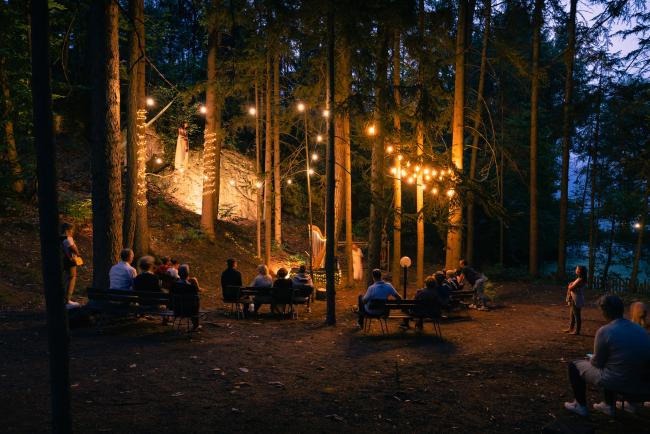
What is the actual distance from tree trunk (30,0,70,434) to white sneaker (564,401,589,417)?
5.06 m

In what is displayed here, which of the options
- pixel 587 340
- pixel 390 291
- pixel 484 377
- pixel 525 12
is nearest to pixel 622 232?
pixel 525 12

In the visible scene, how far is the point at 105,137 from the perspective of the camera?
941 centimetres

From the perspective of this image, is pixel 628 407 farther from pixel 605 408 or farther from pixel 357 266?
pixel 357 266

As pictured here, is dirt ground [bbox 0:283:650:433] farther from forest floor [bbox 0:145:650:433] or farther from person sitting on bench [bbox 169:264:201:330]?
person sitting on bench [bbox 169:264:201:330]

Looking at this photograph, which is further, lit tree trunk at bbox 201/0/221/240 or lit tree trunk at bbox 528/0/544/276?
lit tree trunk at bbox 528/0/544/276

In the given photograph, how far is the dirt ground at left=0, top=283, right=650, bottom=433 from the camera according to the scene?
4.84 meters

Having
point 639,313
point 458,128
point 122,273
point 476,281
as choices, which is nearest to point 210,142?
point 458,128

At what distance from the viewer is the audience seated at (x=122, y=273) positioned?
938 centimetres

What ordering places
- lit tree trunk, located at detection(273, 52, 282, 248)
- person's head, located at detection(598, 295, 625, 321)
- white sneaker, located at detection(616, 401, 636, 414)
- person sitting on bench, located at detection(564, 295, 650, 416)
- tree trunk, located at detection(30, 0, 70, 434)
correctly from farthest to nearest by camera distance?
lit tree trunk, located at detection(273, 52, 282, 248) < white sneaker, located at detection(616, 401, 636, 414) < person's head, located at detection(598, 295, 625, 321) < person sitting on bench, located at detection(564, 295, 650, 416) < tree trunk, located at detection(30, 0, 70, 434)

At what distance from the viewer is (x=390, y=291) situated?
406 inches

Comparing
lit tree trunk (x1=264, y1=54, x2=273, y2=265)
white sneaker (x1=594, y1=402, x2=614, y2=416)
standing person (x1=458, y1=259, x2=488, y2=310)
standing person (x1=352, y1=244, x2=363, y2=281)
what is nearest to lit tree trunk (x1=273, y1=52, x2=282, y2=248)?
lit tree trunk (x1=264, y1=54, x2=273, y2=265)

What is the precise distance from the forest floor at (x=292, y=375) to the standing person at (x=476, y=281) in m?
1.35

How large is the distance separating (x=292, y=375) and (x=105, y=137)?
20.1 feet

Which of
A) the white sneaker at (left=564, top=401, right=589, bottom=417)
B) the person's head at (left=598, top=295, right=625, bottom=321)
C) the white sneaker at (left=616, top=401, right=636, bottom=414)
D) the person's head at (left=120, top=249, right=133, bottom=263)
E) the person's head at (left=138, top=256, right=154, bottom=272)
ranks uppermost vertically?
the person's head at (left=120, top=249, right=133, bottom=263)
